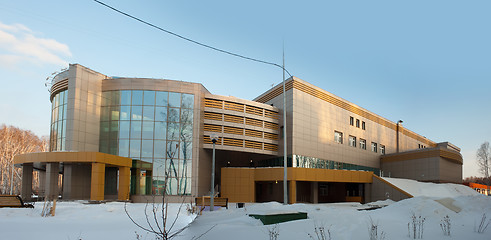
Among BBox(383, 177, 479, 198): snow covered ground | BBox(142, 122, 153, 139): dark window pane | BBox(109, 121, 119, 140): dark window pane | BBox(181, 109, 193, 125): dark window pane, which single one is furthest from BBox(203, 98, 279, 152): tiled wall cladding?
BBox(383, 177, 479, 198): snow covered ground

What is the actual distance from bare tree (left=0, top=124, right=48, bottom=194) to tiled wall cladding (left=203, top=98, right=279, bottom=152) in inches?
1329

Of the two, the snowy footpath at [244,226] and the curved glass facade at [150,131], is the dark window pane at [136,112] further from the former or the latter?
the snowy footpath at [244,226]

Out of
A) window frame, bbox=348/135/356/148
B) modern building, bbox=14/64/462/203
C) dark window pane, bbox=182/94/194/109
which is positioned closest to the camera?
modern building, bbox=14/64/462/203

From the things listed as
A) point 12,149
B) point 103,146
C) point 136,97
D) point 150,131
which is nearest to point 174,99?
point 136,97

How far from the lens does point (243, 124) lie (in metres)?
51.6

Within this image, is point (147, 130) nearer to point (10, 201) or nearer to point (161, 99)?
Answer: point (161, 99)

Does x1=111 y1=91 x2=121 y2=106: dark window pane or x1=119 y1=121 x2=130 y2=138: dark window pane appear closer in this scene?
x1=119 y1=121 x2=130 y2=138: dark window pane

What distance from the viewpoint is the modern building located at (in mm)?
41688

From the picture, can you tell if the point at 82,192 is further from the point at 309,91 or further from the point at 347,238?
the point at 347,238

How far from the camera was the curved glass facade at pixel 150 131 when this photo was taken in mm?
43969

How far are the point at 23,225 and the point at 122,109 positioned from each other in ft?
100

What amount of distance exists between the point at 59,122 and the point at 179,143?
1388cm

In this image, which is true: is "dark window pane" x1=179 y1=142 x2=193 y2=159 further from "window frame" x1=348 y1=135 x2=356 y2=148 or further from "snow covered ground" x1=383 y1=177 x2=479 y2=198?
"window frame" x1=348 y1=135 x2=356 y2=148

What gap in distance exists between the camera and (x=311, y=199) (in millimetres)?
50969
